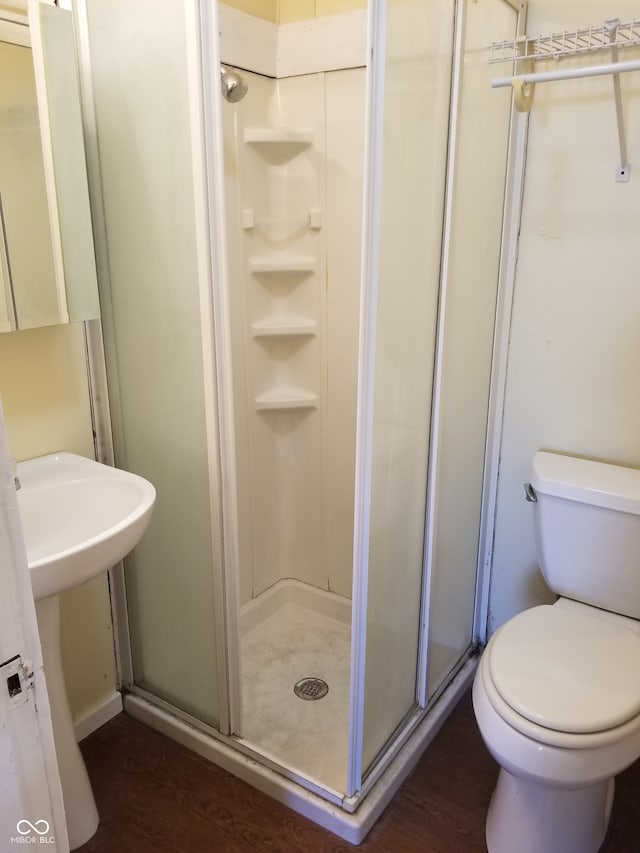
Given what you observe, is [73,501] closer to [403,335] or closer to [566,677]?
[403,335]

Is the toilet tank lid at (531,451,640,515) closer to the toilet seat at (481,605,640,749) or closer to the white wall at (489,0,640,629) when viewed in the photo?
the white wall at (489,0,640,629)

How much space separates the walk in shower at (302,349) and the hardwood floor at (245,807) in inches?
2.5

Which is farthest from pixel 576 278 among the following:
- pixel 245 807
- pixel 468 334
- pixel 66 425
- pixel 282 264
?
pixel 245 807

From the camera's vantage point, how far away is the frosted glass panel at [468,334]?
5.03 ft

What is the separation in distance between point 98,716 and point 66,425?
2.93 ft

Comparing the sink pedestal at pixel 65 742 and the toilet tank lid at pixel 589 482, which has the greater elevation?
the toilet tank lid at pixel 589 482

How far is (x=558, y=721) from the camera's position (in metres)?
1.32

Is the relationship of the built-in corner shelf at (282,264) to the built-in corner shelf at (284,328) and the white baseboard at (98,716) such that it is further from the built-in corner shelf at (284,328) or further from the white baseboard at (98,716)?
the white baseboard at (98,716)

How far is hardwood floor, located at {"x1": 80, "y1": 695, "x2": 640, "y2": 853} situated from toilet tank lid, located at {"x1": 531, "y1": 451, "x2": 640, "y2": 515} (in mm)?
787

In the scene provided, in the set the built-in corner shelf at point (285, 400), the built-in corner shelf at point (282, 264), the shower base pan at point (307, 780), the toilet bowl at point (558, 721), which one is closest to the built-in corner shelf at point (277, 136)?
the built-in corner shelf at point (282, 264)

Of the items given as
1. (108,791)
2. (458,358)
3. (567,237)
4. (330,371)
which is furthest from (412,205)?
(108,791)

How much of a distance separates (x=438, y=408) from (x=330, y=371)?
67cm

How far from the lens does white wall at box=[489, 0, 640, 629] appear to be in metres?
1.66

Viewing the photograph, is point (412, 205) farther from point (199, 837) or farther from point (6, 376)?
point (199, 837)
